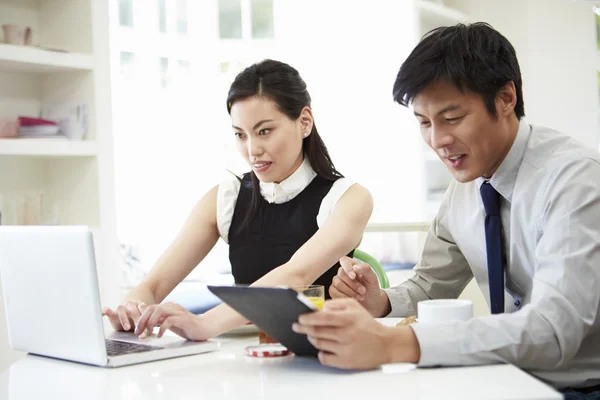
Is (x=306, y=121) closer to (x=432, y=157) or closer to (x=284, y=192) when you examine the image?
(x=284, y=192)

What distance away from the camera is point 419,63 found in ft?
5.22

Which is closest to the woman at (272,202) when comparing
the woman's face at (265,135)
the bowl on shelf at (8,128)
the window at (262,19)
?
the woman's face at (265,135)

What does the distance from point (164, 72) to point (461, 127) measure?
3.43 metres

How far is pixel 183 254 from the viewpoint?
225 centimetres

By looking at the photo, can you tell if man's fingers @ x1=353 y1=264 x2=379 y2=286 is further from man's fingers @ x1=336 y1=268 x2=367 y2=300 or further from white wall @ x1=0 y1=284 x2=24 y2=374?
white wall @ x1=0 y1=284 x2=24 y2=374

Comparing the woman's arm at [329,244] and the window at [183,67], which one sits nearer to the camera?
the woman's arm at [329,244]

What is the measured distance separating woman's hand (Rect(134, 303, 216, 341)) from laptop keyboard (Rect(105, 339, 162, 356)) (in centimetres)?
6

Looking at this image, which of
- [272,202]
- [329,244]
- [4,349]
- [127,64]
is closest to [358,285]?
[329,244]

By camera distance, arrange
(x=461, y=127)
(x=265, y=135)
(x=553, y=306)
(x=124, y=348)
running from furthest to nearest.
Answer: (x=265, y=135) < (x=461, y=127) < (x=124, y=348) < (x=553, y=306)

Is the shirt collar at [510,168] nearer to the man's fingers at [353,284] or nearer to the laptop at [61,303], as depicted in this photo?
the man's fingers at [353,284]

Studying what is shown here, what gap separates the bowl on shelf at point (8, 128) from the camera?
3467 mm

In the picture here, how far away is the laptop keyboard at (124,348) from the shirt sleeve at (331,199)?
2.64ft

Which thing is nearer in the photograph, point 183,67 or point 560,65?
point 183,67

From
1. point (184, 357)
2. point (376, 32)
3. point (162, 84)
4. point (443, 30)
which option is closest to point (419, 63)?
point (443, 30)
